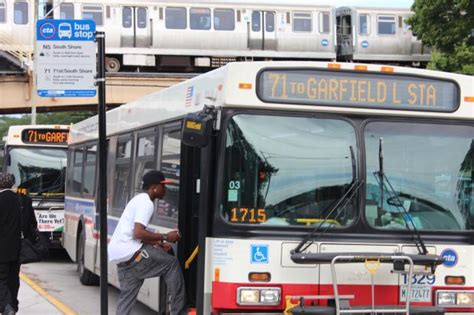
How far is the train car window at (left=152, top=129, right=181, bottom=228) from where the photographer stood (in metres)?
7.80

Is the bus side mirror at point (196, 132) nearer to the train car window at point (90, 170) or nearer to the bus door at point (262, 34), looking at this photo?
the train car window at point (90, 170)

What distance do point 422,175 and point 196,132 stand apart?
6.81 feet

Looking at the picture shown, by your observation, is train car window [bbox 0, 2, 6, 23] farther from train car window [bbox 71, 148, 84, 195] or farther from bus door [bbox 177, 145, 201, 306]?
bus door [bbox 177, 145, 201, 306]

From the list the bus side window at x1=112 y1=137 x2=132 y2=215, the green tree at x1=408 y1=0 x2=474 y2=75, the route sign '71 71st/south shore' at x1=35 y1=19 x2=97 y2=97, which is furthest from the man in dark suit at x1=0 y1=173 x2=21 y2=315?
the green tree at x1=408 y1=0 x2=474 y2=75

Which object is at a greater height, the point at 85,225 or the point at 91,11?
the point at 91,11

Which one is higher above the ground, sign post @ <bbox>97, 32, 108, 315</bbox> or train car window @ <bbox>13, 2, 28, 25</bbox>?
train car window @ <bbox>13, 2, 28, 25</bbox>

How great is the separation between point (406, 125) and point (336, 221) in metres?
1.11

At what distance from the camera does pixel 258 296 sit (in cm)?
645

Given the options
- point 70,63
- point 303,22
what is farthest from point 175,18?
point 70,63

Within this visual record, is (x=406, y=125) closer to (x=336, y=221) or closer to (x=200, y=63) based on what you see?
(x=336, y=221)

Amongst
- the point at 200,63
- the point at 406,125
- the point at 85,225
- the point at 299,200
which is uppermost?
the point at 200,63

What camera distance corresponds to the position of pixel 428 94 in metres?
6.99

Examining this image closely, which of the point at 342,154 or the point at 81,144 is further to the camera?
the point at 81,144

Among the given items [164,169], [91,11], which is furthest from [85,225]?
[91,11]
